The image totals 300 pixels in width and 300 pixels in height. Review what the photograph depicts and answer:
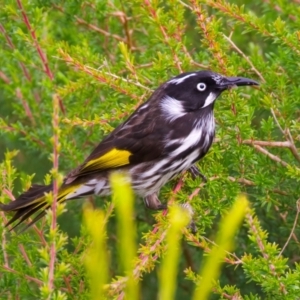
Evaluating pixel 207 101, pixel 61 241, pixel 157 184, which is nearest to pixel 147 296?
pixel 157 184

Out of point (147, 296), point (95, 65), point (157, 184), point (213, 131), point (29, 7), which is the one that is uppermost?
point (29, 7)

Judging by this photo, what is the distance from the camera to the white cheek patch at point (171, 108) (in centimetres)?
364

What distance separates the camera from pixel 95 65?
3.77 metres

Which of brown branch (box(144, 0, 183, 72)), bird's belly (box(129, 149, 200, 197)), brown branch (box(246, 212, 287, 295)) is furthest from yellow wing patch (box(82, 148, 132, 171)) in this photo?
brown branch (box(246, 212, 287, 295))

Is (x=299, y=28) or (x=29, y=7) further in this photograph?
(x=29, y=7)

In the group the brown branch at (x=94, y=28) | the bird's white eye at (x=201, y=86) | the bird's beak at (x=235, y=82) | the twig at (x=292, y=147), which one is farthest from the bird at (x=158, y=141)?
the brown branch at (x=94, y=28)

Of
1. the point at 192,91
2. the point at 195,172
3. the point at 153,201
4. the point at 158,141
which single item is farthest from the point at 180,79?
the point at 153,201

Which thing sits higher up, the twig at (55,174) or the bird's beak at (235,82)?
the twig at (55,174)

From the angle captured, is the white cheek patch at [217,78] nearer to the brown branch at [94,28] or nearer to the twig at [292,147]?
the twig at [292,147]

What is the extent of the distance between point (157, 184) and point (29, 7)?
1151 millimetres

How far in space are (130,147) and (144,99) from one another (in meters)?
0.24

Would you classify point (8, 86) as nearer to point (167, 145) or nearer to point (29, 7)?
point (29, 7)

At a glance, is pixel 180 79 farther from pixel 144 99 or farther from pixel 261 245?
pixel 261 245

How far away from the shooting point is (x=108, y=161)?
3.58 m
